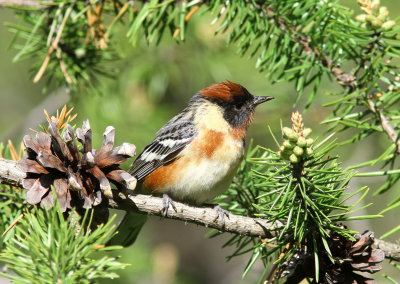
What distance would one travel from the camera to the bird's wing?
3312 millimetres

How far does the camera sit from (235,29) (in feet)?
8.21

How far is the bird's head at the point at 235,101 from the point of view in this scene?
3.51 meters

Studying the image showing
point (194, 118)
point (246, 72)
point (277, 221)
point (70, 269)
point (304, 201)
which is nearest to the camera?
point (70, 269)

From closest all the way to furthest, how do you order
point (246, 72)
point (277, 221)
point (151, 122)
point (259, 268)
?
point (277, 221)
point (259, 268)
point (151, 122)
point (246, 72)

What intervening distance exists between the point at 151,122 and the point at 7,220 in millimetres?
2207

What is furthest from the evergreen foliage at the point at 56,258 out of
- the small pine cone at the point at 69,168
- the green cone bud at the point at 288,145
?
the green cone bud at the point at 288,145

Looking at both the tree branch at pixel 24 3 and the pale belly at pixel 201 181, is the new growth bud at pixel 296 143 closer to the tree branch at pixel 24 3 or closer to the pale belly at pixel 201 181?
the pale belly at pixel 201 181

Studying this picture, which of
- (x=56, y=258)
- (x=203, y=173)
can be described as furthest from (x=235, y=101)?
(x=56, y=258)

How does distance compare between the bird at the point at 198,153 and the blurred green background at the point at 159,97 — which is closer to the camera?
the bird at the point at 198,153

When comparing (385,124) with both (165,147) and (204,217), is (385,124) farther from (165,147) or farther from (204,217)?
(165,147)

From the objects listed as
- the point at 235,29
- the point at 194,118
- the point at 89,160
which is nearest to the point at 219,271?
the point at 194,118

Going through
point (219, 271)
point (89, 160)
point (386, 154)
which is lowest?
point (219, 271)

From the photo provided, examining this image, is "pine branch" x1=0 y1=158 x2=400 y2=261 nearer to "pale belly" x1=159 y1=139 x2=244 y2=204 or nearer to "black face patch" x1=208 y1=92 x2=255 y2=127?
"pale belly" x1=159 y1=139 x2=244 y2=204

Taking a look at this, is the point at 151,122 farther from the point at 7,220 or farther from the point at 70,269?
the point at 70,269
